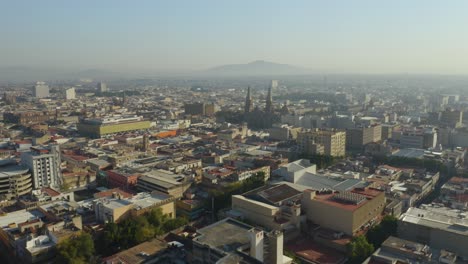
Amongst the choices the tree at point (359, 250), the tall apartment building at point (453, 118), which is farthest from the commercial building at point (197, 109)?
the tree at point (359, 250)

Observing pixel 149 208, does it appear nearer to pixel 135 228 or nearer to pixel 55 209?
pixel 135 228

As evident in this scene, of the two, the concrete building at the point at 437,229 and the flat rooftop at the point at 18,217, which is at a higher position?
the concrete building at the point at 437,229

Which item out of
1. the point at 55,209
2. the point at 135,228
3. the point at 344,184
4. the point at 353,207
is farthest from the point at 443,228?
the point at 55,209

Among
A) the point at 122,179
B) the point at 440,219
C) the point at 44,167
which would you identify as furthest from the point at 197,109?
the point at 440,219

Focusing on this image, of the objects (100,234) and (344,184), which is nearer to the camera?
(100,234)

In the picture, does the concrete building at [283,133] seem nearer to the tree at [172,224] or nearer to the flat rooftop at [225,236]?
the tree at [172,224]
